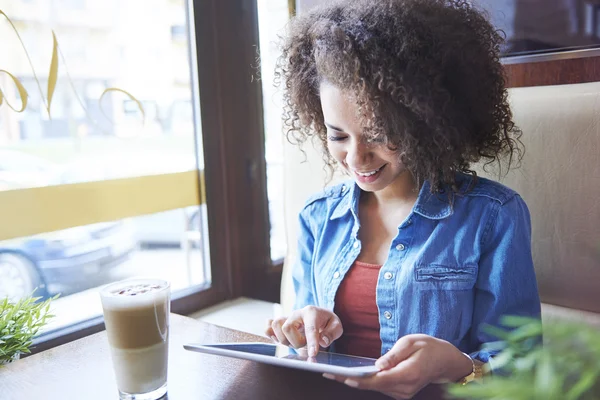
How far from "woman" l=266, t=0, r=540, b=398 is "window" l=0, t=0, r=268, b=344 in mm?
745

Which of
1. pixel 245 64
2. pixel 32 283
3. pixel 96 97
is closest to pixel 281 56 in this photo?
pixel 96 97

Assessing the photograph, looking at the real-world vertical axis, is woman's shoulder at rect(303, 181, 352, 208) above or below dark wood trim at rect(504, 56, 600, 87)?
below

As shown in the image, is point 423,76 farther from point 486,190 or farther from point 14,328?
point 14,328

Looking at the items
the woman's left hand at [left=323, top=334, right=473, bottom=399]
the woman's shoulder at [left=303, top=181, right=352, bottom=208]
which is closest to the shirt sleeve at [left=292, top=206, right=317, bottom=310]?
the woman's shoulder at [left=303, top=181, right=352, bottom=208]

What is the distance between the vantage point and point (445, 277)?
101cm

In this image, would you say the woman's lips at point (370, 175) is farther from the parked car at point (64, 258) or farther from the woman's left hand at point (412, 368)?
the parked car at point (64, 258)

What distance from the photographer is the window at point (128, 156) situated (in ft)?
4.60

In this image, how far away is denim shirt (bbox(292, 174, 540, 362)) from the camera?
0.96 meters

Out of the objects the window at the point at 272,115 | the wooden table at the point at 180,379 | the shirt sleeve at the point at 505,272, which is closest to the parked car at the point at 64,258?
the wooden table at the point at 180,379

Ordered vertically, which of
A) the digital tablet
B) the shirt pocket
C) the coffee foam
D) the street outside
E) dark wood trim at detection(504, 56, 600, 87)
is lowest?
the street outside

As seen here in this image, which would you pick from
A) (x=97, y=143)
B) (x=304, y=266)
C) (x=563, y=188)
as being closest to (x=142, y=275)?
(x=97, y=143)

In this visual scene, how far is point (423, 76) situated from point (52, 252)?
1.10 metres

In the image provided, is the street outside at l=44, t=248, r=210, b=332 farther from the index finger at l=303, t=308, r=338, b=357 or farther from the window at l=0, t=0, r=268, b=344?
the index finger at l=303, t=308, r=338, b=357

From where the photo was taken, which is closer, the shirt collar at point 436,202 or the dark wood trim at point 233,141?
the shirt collar at point 436,202
